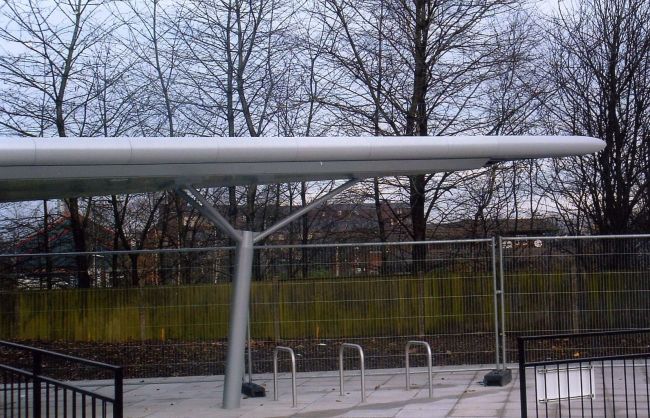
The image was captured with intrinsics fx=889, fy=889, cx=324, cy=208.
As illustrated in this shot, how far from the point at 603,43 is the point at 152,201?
1184cm

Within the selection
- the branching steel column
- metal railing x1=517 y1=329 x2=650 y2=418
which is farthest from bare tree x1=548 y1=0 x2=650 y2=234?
the branching steel column

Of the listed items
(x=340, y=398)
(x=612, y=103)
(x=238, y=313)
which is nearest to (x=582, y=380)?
(x=340, y=398)

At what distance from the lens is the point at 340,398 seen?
12609 mm

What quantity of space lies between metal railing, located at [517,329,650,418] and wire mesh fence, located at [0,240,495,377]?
1.58m

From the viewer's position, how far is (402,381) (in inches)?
552

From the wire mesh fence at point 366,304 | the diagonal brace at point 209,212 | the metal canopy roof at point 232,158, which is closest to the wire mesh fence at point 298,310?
the wire mesh fence at point 366,304

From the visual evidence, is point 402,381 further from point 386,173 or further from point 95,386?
point 95,386

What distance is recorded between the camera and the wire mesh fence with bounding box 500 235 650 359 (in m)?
14.4

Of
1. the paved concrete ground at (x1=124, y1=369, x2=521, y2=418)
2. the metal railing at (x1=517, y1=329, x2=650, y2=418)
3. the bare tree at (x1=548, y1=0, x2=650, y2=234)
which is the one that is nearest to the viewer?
the metal railing at (x1=517, y1=329, x2=650, y2=418)

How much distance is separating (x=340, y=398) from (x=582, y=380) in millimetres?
4219

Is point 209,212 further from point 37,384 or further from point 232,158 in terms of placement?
point 37,384

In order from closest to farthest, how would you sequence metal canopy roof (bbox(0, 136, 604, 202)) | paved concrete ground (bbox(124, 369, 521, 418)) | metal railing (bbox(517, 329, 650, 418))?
metal railing (bbox(517, 329, 650, 418)) < metal canopy roof (bbox(0, 136, 604, 202)) < paved concrete ground (bbox(124, 369, 521, 418))

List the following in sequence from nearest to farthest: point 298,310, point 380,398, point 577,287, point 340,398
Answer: point 380,398, point 340,398, point 298,310, point 577,287

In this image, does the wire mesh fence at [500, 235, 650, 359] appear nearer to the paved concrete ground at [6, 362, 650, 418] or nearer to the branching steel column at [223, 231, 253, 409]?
the paved concrete ground at [6, 362, 650, 418]
